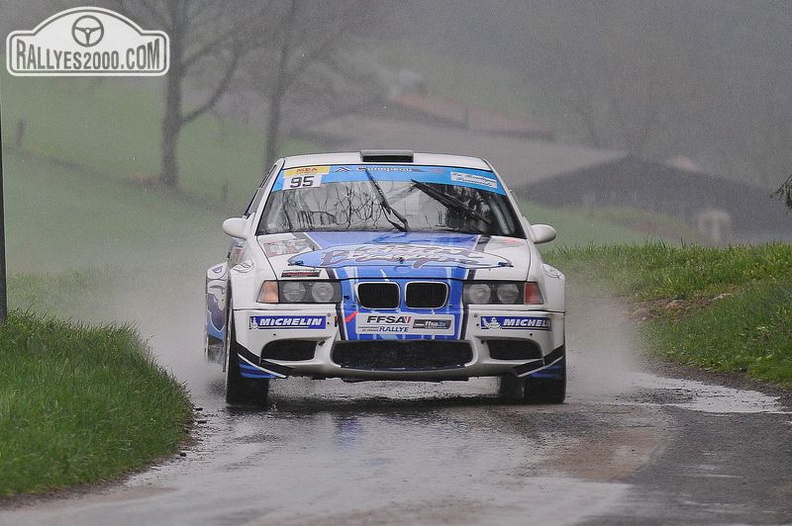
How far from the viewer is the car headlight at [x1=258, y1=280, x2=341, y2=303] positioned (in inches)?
411

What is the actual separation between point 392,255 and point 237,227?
1614 millimetres

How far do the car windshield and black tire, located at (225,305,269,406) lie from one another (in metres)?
1.14

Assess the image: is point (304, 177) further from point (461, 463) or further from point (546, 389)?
point (461, 463)

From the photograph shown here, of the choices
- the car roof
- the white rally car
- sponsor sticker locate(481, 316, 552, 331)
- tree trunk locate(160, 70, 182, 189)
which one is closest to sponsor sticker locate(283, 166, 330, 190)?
the car roof

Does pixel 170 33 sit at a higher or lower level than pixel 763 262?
higher

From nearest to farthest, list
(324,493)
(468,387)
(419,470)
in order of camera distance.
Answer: (324,493) < (419,470) < (468,387)

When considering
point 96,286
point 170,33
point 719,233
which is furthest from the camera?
point 170,33

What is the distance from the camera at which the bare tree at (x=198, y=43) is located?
39.5 m

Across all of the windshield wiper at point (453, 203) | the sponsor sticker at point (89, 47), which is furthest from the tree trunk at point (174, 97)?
the windshield wiper at point (453, 203)

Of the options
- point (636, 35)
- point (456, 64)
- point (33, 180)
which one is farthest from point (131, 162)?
point (636, 35)

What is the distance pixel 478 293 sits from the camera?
1054 centimetres

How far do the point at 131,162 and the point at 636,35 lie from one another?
39.2ft

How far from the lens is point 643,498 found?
291 inches

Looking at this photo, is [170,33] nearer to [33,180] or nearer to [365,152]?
[33,180]
